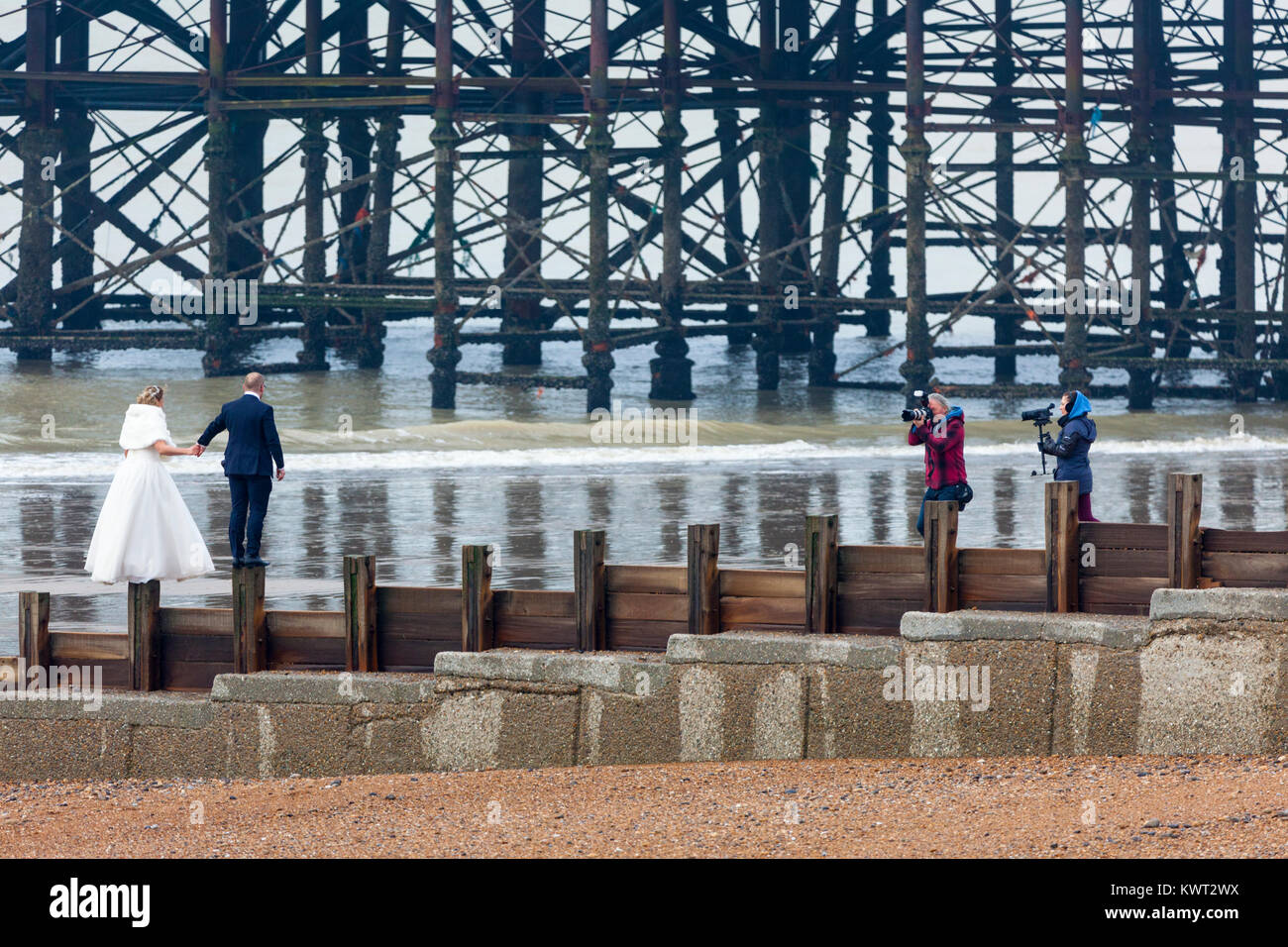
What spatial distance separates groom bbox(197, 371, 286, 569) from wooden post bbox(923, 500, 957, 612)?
184 inches

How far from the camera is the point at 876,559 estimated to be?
Answer: 1026cm

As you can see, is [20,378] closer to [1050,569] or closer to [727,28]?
[727,28]

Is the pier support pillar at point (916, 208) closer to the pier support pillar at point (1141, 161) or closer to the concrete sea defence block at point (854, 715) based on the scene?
the pier support pillar at point (1141, 161)

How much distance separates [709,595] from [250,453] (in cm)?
401

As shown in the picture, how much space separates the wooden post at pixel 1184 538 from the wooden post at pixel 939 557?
1.11 m

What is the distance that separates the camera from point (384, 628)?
10562mm

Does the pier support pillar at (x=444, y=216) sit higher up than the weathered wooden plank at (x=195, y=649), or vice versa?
the pier support pillar at (x=444, y=216)

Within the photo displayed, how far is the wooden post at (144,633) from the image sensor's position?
10.8m

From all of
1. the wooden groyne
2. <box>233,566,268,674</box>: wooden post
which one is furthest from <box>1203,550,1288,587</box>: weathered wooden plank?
<box>233,566,268,674</box>: wooden post

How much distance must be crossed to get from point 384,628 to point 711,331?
24.6m

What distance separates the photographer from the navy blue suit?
12.7 metres

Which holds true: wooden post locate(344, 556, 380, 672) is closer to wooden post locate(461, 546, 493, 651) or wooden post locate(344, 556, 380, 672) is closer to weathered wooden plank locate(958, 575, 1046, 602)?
wooden post locate(461, 546, 493, 651)

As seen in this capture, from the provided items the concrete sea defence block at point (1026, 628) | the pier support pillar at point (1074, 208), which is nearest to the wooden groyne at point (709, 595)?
the concrete sea defence block at point (1026, 628)
